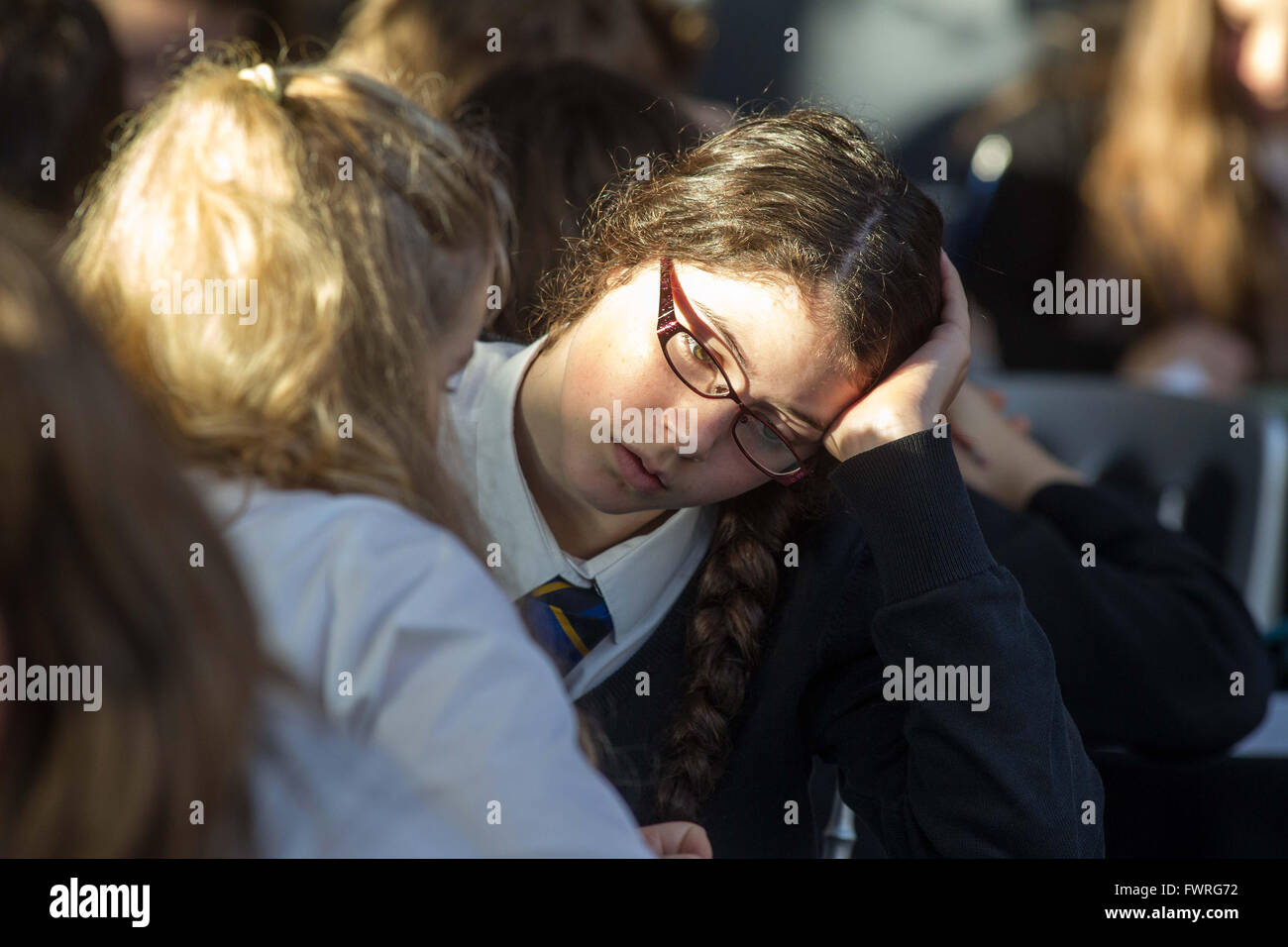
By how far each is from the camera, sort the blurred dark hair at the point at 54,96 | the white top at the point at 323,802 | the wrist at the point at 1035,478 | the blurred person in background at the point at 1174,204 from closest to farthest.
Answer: the white top at the point at 323,802, the wrist at the point at 1035,478, the blurred dark hair at the point at 54,96, the blurred person in background at the point at 1174,204

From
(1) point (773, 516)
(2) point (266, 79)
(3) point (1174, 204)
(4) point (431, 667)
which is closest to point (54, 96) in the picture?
(2) point (266, 79)

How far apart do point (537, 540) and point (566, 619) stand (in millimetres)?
78

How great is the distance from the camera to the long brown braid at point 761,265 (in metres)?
1.15

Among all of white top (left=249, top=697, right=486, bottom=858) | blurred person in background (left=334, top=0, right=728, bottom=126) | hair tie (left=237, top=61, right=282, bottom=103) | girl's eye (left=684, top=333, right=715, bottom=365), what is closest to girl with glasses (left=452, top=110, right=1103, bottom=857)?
girl's eye (left=684, top=333, right=715, bottom=365)

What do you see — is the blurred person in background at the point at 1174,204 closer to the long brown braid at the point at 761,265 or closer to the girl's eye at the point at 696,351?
the long brown braid at the point at 761,265

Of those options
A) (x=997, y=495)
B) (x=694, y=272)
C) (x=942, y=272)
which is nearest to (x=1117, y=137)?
(x=997, y=495)

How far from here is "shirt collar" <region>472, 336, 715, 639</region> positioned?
1220 mm

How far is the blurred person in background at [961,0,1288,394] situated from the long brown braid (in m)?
1.27

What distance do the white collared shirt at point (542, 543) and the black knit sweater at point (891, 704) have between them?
0.9 inches

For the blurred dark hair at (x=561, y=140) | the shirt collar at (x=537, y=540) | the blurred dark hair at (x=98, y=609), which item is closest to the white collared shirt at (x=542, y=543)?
the shirt collar at (x=537, y=540)

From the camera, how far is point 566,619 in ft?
4.02
